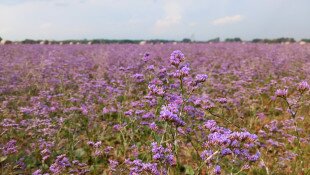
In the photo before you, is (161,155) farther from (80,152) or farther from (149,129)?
(149,129)

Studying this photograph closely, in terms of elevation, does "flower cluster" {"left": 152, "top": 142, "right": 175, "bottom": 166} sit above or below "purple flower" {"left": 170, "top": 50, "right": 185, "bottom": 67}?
below

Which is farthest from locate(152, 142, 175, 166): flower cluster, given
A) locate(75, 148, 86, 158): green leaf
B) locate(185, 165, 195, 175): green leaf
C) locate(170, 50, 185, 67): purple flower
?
locate(75, 148, 86, 158): green leaf

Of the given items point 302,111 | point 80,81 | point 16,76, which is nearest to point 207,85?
point 302,111

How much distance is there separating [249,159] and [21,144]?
12.3 ft

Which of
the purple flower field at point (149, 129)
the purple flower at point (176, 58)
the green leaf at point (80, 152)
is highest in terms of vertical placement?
the purple flower at point (176, 58)

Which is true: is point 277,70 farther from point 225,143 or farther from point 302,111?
point 225,143

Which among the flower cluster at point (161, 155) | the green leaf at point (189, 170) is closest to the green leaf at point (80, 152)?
the green leaf at point (189, 170)

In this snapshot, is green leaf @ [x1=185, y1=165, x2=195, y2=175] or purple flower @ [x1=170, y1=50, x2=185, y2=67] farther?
green leaf @ [x1=185, y1=165, x2=195, y2=175]

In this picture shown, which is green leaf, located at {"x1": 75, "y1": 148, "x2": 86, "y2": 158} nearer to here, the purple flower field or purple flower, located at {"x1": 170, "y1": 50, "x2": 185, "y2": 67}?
the purple flower field

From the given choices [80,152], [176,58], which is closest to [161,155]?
[176,58]

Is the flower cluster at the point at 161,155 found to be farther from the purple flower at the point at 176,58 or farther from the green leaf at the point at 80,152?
the green leaf at the point at 80,152

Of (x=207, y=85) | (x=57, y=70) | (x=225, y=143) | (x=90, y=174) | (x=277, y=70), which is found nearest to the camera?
(x=225, y=143)

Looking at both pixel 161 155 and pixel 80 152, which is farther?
pixel 80 152

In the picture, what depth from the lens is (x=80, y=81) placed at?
888cm
